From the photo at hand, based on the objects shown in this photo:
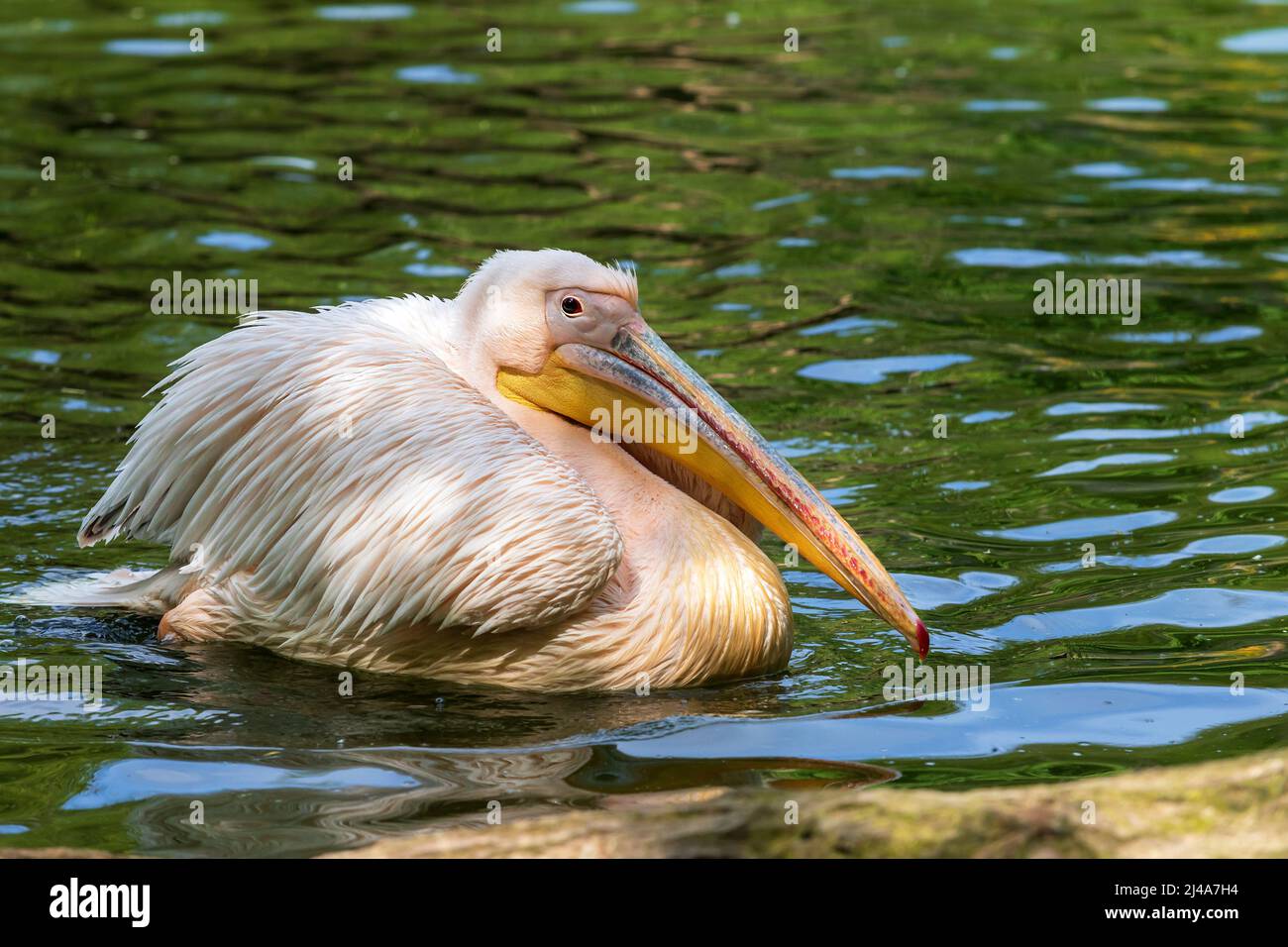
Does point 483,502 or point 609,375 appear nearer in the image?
point 483,502

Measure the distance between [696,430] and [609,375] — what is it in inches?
12.2

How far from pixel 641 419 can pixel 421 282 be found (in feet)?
11.7

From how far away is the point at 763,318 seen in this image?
8.47 m

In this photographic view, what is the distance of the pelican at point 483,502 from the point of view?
15.9 ft

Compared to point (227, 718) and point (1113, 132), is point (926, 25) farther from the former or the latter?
point (227, 718)

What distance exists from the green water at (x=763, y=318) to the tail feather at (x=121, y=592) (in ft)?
0.20
